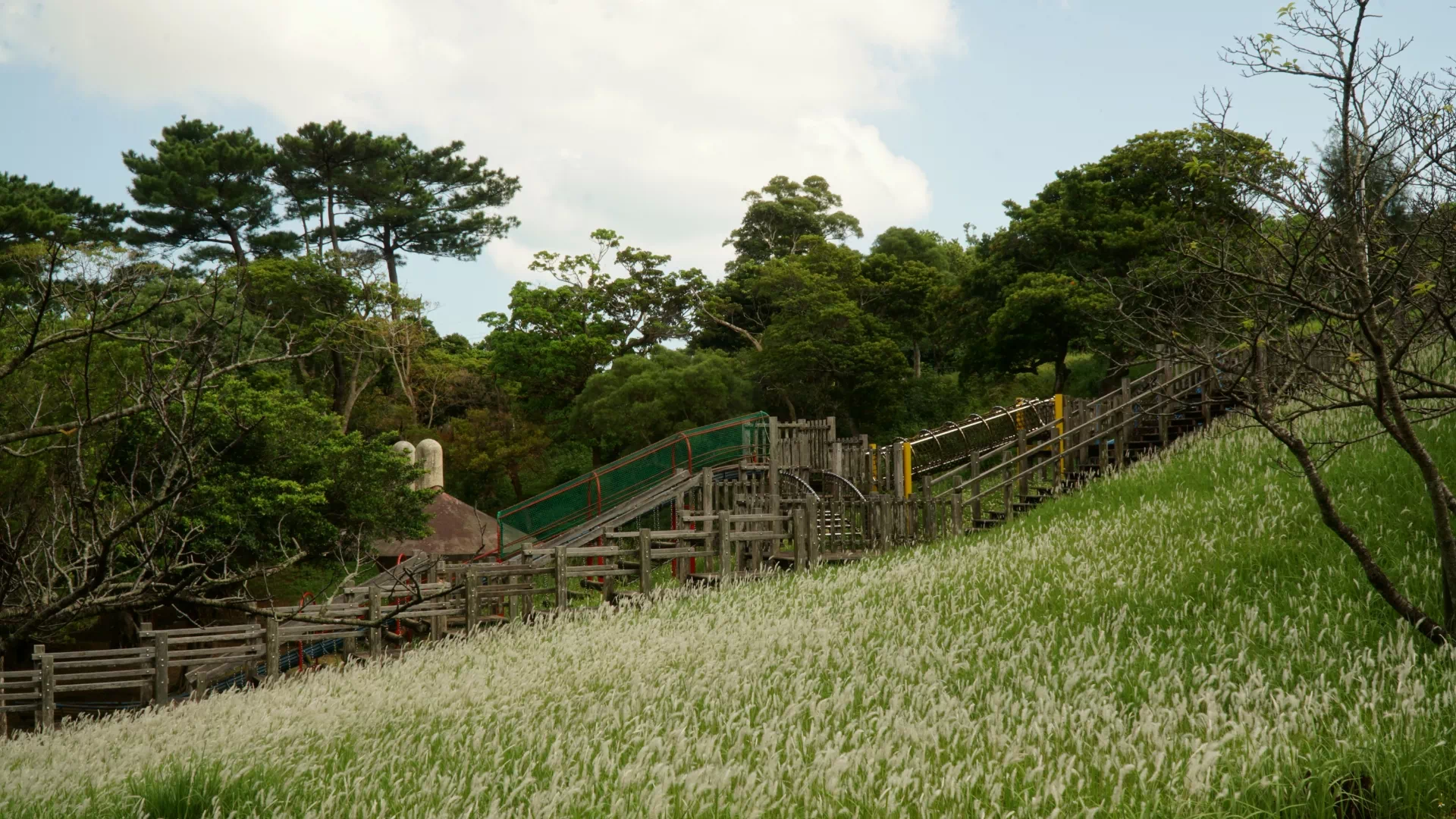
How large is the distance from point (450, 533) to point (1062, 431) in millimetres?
15267

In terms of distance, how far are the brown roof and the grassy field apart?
48.1ft

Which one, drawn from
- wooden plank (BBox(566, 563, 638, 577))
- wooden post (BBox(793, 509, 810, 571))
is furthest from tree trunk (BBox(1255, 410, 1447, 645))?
wooden plank (BBox(566, 563, 638, 577))

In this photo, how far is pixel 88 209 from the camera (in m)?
39.5

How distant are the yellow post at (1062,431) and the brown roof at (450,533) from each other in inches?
511

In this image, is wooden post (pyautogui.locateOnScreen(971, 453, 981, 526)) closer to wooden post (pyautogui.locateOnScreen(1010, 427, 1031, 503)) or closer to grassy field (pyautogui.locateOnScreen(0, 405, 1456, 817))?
wooden post (pyautogui.locateOnScreen(1010, 427, 1031, 503))

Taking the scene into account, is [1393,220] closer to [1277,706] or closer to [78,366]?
[1277,706]

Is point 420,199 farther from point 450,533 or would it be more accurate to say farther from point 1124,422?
point 1124,422

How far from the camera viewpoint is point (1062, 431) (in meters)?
21.2

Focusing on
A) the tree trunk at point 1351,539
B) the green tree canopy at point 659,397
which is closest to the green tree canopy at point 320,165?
the green tree canopy at point 659,397

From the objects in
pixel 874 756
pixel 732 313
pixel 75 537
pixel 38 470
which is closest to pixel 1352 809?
pixel 874 756

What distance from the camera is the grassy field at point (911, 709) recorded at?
16.9 feet

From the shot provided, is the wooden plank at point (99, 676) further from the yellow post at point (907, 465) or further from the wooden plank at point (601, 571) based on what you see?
the yellow post at point (907, 465)

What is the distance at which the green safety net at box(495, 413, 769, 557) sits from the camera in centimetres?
2102

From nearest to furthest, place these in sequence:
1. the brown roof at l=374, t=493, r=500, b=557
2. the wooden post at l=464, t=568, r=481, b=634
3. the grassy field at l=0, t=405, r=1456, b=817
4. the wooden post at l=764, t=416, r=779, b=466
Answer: the grassy field at l=0, t=405, r=1456, b=817 < the wooden post at l=464, t=568, r=481, b=634 < the wooden post at l=764, t=416, r=779, b=466 < the brown roof at l=374, t=493, r=500, b=557
